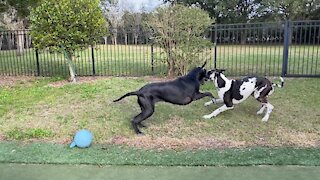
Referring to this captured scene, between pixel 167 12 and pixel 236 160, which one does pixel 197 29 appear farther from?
pixel 236 160

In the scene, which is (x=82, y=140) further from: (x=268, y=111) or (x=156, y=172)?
(x=268, y=111)

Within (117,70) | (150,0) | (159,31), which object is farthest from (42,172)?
(150,0)

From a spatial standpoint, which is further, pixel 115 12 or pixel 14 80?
pixel 115 12

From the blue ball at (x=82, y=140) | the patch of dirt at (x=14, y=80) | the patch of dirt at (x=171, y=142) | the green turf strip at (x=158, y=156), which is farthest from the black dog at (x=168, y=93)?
the patch of dirt at (x=14, y=80)

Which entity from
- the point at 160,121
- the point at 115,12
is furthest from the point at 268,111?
the point at 115,12

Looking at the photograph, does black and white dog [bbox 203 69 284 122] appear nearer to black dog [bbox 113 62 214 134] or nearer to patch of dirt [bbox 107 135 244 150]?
black dog [bbox 113 62 214 134]

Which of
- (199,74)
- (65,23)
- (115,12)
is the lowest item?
(199,74)

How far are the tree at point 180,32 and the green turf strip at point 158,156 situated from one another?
4.79 metres

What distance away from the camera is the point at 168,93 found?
4926mm

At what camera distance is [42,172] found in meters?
3.84

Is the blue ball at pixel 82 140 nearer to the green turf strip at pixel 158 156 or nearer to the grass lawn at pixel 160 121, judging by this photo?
the green turf strip at pixel 158 156

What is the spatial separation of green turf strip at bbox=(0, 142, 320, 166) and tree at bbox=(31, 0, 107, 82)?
4519mm

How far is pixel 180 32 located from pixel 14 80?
5147 millimetres

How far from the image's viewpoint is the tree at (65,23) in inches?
333
